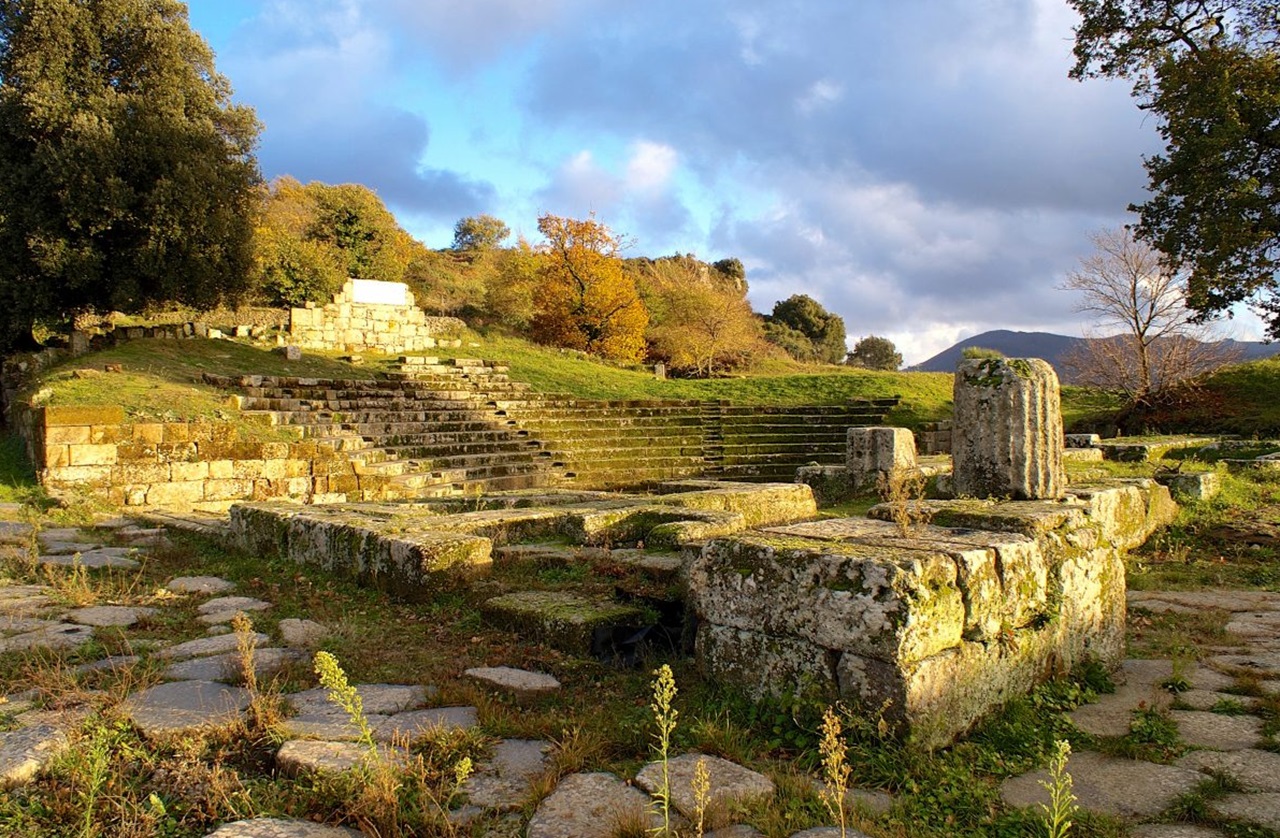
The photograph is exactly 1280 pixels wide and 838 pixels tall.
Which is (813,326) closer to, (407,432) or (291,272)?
(291,272)

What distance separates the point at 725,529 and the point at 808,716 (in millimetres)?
2469

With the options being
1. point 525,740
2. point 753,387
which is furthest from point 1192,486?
point 753,387

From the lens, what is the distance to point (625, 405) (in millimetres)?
18672

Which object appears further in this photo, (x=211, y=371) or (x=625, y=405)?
(x=625, y=405)

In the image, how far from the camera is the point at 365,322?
2356 centimetres

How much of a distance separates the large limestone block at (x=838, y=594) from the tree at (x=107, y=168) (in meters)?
16.4

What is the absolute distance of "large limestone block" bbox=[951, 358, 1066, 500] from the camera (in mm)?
5066

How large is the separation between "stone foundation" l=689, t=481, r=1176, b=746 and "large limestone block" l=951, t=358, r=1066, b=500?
1.46 m

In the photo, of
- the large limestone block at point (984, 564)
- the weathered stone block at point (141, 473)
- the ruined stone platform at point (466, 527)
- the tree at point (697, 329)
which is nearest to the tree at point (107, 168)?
the weathered stone block at point (141, 473)

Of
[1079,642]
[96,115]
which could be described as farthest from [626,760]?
[96,115]

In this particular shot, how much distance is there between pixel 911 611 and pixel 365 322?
76.9ft

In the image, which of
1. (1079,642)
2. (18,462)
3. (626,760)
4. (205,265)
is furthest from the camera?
(205,265)

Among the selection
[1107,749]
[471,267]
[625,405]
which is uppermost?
[471,267]

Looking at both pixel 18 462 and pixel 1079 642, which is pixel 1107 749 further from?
pixel 18 462
